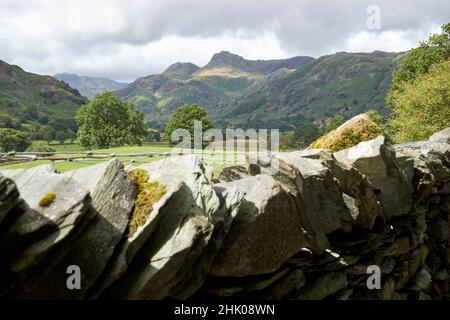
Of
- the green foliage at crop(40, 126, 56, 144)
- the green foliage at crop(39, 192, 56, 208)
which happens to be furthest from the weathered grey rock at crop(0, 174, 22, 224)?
the green foliage at crop(40, 126, 56, 144)

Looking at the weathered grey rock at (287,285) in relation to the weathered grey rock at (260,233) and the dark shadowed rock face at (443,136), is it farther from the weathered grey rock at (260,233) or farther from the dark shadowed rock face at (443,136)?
the dark shadowed rock face at (443,136)

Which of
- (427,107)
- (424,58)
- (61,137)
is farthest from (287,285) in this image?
(61,137)

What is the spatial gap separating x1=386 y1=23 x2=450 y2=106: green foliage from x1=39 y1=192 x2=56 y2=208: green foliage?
169 feet

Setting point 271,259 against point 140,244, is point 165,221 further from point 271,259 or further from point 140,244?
point 271,259

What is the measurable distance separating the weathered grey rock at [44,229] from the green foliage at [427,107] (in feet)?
128

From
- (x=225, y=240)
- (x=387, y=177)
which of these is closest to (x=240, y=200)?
(x=225, y=240)

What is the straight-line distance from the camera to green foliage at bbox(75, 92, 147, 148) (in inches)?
3469

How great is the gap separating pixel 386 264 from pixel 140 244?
24.2ft

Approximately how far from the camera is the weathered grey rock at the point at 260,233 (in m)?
6.17

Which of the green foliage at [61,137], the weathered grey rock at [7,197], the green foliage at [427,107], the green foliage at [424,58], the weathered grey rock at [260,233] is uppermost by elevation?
the green foliage at [424,58]

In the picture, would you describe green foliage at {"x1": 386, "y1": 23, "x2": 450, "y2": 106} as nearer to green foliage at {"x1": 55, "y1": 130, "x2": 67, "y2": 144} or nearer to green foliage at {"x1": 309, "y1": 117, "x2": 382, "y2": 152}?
green foliage at {"x1": 309, "y1": 117, "x2": 382, "y2": 152}

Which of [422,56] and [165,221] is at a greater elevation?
[422,56]

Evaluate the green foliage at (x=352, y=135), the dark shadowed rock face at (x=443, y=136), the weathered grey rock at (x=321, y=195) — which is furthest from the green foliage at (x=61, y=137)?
the weathered grey rock at (x=321, y=195)
